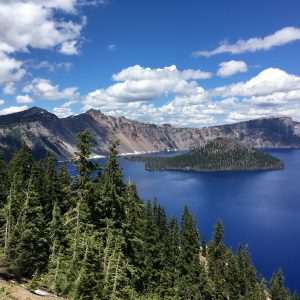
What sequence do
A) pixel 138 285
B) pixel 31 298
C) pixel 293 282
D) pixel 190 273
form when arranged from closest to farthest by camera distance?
pixel 31 298 < pixel 138 285 < pixel 190 273 < pixel 293 282

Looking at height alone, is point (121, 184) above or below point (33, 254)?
above

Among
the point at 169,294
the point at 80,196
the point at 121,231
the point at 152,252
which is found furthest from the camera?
the point at 152,252

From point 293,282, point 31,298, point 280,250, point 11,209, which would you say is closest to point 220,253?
point 293,282

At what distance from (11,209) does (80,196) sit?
47.5ft

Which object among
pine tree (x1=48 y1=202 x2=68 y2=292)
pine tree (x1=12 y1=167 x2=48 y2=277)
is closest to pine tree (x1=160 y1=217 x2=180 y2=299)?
pine tree (x1=12 y1=167 x2=48 y2=277)

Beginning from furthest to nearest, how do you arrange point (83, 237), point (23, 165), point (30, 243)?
point (23, 165) < point (30, 243) < point (83, 237)

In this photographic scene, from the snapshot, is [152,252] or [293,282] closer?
[152,252]

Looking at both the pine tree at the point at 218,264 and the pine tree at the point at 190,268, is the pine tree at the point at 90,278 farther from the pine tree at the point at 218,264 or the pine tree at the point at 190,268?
the pine tree at the point at 218,264

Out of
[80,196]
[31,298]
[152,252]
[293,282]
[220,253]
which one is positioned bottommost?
[293,282]

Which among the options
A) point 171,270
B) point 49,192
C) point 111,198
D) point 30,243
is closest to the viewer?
point 111,198

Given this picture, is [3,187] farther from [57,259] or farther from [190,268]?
[190,268]

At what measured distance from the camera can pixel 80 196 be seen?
36.8m

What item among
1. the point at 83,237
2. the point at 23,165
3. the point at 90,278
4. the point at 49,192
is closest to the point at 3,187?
the point at 49,192

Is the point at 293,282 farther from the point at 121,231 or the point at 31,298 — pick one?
the point at 31,298
